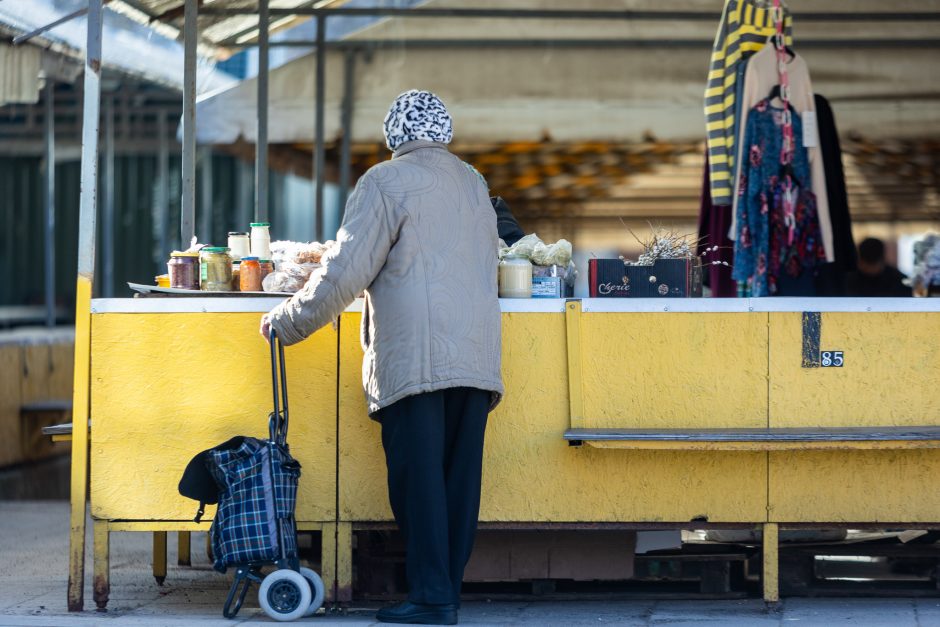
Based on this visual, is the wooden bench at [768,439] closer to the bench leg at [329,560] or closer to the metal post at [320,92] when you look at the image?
the bench leg at [329,560]

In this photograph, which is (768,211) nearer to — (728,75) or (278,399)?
(728,75)

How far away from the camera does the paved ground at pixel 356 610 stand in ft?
16.2

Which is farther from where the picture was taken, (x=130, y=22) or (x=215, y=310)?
(x=130, y=22)

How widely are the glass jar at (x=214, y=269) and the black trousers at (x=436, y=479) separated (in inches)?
35.3

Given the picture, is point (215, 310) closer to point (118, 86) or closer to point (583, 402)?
point (583, 402)

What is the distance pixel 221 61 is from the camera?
8.96 metres

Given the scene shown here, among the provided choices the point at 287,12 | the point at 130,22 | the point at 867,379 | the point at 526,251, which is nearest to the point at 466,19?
the point at 287,12

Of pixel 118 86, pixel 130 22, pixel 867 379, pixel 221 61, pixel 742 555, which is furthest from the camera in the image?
pixel 118 86

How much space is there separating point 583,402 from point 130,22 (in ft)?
11.1

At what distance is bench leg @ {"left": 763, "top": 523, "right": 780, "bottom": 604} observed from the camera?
5156mm

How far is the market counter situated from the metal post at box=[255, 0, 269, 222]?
2.03m

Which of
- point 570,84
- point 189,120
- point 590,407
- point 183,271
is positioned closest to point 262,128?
point 189,120

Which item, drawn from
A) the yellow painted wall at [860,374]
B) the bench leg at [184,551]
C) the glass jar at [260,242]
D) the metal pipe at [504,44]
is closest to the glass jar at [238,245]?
the glass jar at [260,242]

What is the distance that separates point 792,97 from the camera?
252 inches
